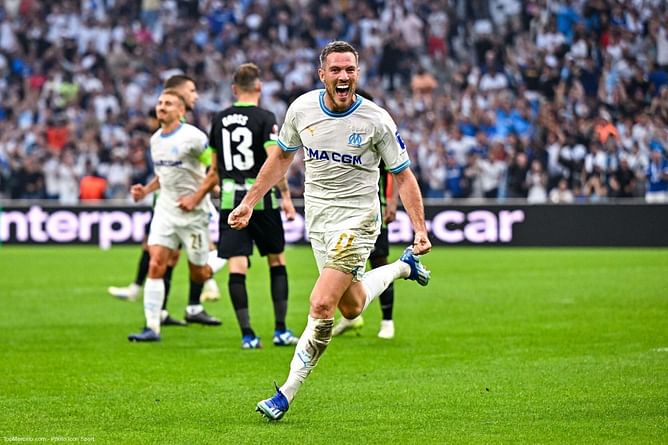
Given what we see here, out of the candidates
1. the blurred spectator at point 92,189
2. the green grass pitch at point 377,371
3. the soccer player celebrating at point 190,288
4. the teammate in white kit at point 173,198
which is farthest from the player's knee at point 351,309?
the blurred spectator at point 92,189

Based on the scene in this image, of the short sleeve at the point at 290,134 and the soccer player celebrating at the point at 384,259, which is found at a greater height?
the short sleeve at the point at 290,134

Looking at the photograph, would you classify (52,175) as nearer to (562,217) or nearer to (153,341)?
(562,217)

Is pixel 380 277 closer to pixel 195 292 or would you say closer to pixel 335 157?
pixel 335 157

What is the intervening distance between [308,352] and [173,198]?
15.7 feet

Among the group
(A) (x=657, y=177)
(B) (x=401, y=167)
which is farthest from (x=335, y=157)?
(A) (x=657, y=177)

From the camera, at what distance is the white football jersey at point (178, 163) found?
38.9 feet

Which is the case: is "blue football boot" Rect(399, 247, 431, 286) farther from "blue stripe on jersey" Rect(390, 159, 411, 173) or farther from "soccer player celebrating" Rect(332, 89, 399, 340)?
"soccer player celebrating" Rect(332, 89, 399, 340)

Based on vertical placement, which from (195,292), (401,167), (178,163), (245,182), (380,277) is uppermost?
(401,167)

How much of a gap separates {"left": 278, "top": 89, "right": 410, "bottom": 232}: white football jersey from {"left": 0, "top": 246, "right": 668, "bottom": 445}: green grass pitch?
4.06 feet

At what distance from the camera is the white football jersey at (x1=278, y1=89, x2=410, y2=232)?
7.57 m

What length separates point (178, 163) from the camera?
11906 millimetres

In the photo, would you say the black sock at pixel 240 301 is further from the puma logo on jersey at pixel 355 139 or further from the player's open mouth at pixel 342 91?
the player's open mouth at pixel 342 91

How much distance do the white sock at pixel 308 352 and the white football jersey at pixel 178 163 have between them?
4.66 m

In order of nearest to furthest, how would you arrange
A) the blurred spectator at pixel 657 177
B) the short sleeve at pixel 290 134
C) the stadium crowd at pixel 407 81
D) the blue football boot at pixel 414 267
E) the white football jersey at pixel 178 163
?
1. the short sleeve at pixel 290 134
2. the blue football boot at pixel 414 267
3. the white football jersey at pixel 178 163
4. the blurred spectator at pixel 657 177
5. the stadium crowd at pixel 407 81
